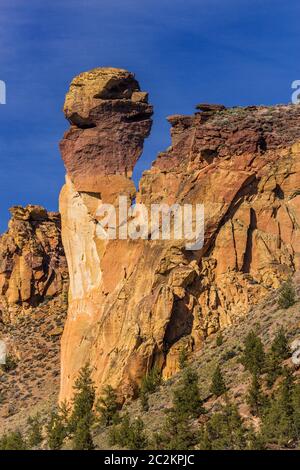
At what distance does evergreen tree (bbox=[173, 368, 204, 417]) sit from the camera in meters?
A: 67.7

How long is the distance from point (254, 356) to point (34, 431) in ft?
52.1

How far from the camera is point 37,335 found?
11162cm

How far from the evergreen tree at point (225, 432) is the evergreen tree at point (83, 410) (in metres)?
6.52

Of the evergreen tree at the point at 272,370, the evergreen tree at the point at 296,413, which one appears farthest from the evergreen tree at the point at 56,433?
the evergreen tree at the point at 296,413

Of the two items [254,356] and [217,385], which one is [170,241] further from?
[217,385]

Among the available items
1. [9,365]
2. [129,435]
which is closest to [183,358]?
[129,435]

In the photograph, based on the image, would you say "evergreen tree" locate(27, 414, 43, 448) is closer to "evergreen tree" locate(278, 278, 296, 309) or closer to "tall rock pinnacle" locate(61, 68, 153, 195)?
"tall rock pinnacle" locate(61, 68, 153, 195)

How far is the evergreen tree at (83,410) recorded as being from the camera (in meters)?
68.4

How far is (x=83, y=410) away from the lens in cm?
7569

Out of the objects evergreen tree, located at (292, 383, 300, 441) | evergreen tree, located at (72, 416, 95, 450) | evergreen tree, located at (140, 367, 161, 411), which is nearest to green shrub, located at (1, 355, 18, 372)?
evergreen tree, located at (140, 367, 161, 411)

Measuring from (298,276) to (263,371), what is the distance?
40.0ft

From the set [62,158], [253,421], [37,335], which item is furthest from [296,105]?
[37,335]

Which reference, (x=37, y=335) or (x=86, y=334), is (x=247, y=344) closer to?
(x=86, y=334)

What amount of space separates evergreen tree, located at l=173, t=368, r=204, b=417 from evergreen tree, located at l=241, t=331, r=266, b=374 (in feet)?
9.43
